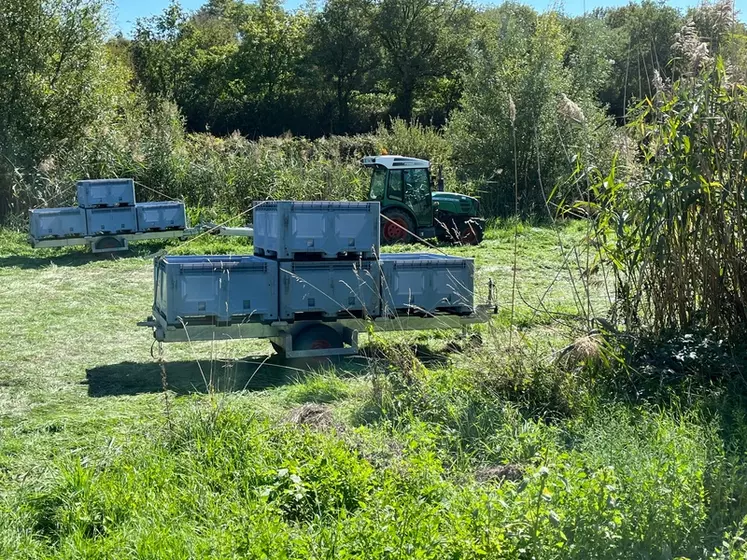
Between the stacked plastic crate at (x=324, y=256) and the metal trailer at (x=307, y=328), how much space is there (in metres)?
0.12

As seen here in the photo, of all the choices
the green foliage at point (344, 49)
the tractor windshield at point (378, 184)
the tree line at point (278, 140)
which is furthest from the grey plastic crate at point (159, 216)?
the green foliage at point (344, 49)

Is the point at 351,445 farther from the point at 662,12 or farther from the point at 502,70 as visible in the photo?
the point at 502,70

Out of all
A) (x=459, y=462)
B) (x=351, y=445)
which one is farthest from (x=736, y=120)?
(x=351, y=445)

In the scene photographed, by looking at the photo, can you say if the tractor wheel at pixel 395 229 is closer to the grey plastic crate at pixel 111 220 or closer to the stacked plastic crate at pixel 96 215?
the stacked plastic crate at pixel 96 215

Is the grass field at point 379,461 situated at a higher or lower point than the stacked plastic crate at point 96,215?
lower

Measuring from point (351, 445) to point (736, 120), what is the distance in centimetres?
A: 384

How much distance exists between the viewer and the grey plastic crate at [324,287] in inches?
332

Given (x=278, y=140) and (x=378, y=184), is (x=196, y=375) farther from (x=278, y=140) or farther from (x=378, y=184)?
(x=278, y=140)

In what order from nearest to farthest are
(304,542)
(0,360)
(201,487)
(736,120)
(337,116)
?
1. (304,542)
2. (201,487)
3. (736,120)
4. (0,360)
5. (337,116)

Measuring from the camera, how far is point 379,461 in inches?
187

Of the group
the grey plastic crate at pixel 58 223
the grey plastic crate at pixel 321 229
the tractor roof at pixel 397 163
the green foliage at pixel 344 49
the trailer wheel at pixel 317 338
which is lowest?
the trailer wheel at pixel 317 338

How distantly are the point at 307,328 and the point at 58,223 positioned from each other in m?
10.1

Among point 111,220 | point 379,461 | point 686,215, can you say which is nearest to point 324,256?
point 686,215

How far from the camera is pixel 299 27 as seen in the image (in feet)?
169
